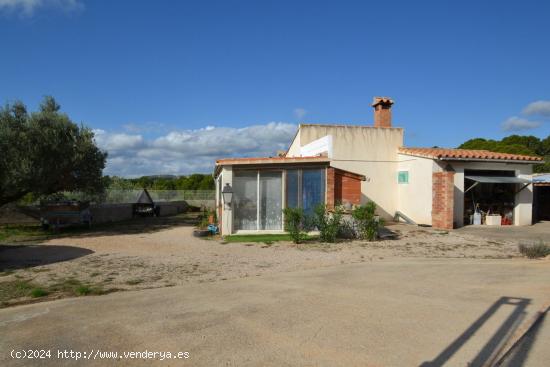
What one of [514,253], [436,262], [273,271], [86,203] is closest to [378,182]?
[514,253]

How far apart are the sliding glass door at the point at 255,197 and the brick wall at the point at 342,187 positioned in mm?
1713

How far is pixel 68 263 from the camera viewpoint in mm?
9617

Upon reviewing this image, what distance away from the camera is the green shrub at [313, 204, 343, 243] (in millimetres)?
12523

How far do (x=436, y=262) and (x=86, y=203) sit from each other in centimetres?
1690

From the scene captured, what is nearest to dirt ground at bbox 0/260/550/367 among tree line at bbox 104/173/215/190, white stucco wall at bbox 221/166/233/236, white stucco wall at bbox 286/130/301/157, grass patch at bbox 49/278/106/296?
grass patch at bbox 49/278/106/296

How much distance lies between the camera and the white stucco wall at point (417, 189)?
17.3 metres

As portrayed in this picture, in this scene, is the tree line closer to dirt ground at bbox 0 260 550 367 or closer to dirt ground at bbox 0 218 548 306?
dirt ground at bbox 0 218 548 306

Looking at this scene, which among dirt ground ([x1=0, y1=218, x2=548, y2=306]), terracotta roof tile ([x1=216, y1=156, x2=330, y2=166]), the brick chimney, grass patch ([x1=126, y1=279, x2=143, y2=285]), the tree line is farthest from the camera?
the tree line

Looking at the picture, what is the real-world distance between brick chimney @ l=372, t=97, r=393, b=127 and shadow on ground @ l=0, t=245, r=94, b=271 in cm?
1588

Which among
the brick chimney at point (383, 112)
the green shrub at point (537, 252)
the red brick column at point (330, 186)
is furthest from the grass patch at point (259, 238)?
the brick chimney at point (383, 112)

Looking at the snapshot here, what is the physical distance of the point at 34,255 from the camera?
10.8 metres

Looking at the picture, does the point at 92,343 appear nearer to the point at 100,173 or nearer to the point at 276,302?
the point at 276,302

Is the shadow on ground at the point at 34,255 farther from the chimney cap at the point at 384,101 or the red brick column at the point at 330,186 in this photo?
the chimney cap at the point at 384,101

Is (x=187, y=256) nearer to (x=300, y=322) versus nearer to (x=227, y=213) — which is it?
(x=227, y=213)
